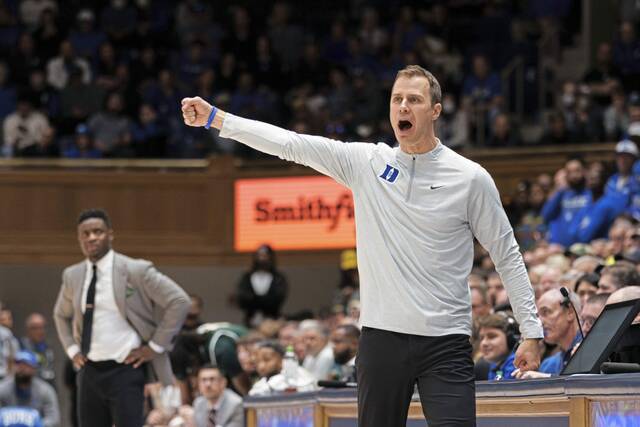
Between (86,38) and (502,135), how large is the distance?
638 cm

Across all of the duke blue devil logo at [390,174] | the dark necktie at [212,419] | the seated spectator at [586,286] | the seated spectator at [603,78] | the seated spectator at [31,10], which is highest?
the seated spectator at [31,10]

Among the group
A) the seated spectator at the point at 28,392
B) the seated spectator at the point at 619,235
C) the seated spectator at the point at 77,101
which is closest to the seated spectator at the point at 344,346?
the seated spectator at the point at 619,235

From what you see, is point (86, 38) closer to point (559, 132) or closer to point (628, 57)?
point (559, 132)

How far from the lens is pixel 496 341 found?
7949 mm

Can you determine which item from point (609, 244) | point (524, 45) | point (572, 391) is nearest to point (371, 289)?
point (572, 391)

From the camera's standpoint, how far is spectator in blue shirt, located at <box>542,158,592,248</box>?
13.7m

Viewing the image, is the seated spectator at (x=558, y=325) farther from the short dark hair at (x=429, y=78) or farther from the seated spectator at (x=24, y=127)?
the seated spectator at (x=24, y=127)

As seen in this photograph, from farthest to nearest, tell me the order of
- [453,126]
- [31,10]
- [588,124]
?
[31,10], [453,126], [588,124]

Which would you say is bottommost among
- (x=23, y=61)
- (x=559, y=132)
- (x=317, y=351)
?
(x=317, y=351)

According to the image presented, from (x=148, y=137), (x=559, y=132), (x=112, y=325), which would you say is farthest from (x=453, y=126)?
(x=112, y=325)

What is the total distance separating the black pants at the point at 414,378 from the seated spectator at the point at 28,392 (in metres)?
8.78

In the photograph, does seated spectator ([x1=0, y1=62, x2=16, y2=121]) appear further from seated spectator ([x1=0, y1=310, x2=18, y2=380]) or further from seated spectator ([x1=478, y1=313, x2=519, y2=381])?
A: seated spectator ([x1=478, y1=313, x2=519, y2=381])

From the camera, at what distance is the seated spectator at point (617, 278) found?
799cm

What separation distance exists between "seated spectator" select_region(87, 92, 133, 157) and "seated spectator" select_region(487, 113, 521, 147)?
4.65 metres
